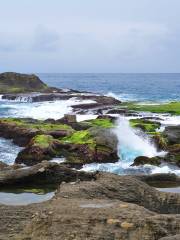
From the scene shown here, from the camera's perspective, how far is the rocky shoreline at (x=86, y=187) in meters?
13.9

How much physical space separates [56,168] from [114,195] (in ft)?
38.0

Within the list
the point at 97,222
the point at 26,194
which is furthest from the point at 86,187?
the point at 26,194

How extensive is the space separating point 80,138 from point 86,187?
2454 centimetres

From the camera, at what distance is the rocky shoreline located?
1395 cm

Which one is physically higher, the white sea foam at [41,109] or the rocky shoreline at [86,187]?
the rocky shoreline at [86,187]

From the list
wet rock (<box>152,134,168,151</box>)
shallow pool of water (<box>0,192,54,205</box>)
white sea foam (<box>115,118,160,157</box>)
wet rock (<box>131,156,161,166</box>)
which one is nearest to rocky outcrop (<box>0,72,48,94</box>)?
white sea foam (<box>115,118,160,157</box>)

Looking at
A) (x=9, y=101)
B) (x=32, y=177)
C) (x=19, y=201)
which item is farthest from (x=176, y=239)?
(x=9, y=101)

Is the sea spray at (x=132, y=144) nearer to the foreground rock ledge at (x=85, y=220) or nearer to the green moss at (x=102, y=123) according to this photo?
the green moss at (x=102, y=123)

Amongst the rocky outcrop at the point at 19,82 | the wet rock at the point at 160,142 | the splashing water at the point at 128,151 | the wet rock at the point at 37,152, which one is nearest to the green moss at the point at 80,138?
the wet rock at the point at 37,152

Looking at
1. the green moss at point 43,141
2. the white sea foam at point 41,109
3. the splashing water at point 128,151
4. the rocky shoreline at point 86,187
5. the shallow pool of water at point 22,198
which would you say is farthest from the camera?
the white sea foam at point 41,109

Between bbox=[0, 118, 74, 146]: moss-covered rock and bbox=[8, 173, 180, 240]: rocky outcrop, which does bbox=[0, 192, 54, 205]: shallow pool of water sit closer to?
bbox=[8, 173, 180, 240]: rocky outcrop

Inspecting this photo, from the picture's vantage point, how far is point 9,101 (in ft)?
327

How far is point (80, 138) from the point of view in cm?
4341

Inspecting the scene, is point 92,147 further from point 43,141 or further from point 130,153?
point 43,141
